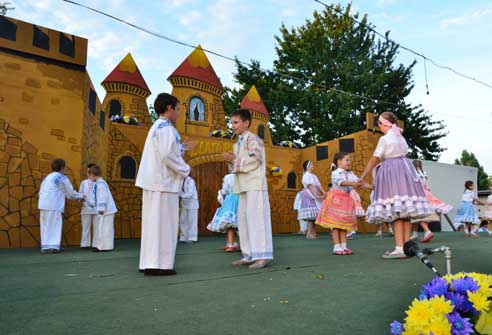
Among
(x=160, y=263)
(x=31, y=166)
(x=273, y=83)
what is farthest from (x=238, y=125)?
(x=273, y=83)

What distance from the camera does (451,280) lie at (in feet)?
5.38

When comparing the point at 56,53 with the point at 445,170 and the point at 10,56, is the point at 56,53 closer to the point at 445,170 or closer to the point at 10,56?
the point at 10,56

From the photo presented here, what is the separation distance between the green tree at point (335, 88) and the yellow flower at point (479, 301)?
783 inches

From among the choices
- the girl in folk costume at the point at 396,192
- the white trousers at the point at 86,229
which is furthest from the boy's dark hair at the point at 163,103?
the white trousers at the point at 86,229

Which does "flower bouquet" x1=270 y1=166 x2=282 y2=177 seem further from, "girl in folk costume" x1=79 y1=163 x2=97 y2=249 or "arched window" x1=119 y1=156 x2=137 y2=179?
"girl in folk costume" x1=79 y1=163 x2=97 y2=249

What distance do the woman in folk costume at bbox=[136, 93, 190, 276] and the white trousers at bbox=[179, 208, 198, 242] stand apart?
5156 millimetres

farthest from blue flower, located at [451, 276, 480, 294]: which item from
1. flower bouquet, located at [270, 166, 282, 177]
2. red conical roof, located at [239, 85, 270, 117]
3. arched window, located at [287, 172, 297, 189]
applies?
red conical roof, located at [239, 85, 270, 117]

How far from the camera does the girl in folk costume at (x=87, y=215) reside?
6902mm

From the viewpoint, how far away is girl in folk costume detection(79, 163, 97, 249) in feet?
22.6

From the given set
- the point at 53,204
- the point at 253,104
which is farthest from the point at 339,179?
the point at 253,104

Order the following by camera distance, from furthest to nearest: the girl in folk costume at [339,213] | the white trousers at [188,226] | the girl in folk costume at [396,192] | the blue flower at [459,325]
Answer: the white trousers at [188,226] < the girl in folk costume at [339,213] < the girl in folk costume at [396,192] < the blue flower at [459,325]

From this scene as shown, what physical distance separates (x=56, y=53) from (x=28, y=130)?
1.71 metres

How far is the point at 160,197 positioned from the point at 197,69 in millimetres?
10927

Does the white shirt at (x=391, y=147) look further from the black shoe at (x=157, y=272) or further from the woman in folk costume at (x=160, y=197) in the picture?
the black shoe at (x=157, y=272)
